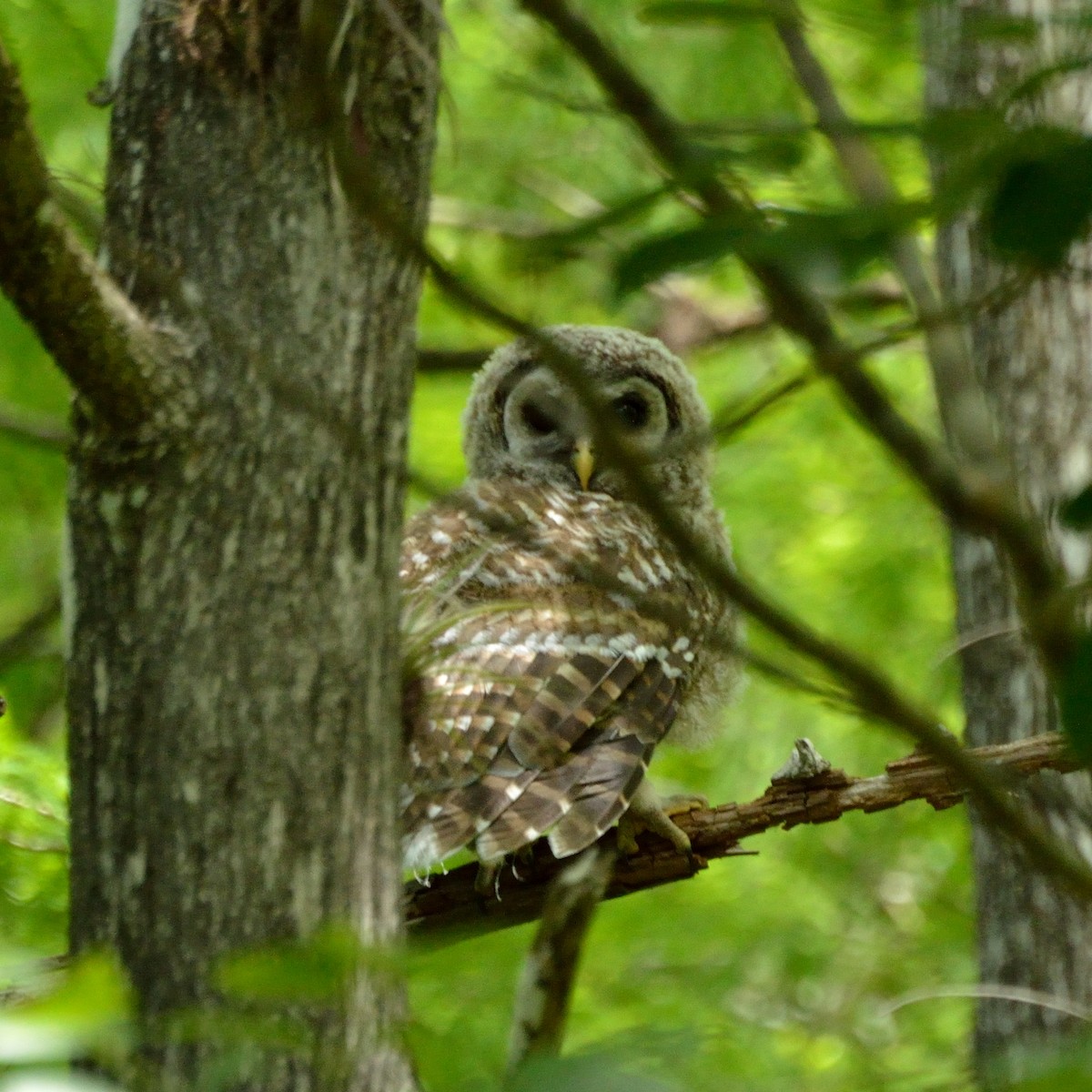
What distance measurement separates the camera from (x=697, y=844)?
133 inches

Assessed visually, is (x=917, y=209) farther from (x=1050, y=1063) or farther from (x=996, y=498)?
(x=1050, y=1063)

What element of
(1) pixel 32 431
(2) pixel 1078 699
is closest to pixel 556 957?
(2) pixel 1078 699

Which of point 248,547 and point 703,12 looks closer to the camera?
point 703,12

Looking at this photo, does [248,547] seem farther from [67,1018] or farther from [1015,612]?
[1015,612]

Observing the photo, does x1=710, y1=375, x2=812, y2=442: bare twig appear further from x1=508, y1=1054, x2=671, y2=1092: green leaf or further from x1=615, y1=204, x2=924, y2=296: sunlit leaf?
x1=508, y1=1054, x2=671, y2=1092: green leaf

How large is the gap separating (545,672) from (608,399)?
58.4 inches

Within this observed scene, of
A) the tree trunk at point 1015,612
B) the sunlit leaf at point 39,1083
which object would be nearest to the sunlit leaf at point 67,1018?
the sunlit leaf at point 39,1083

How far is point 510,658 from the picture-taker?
3545 mm

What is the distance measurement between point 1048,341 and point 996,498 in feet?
13.1

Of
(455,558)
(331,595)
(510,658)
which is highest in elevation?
(455,558)

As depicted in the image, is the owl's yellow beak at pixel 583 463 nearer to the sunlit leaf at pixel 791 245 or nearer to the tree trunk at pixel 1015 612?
the tree trunk at pixel 1015 612

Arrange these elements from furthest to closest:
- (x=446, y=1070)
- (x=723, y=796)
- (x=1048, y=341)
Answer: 1. (x=723, y=796)
2. (x=1048, y=341)
3. (x=446, y=1070)

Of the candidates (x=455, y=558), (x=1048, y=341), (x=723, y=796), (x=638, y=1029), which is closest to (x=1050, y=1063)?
(x=638, y=1029)

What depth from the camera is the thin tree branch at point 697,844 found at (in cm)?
294
